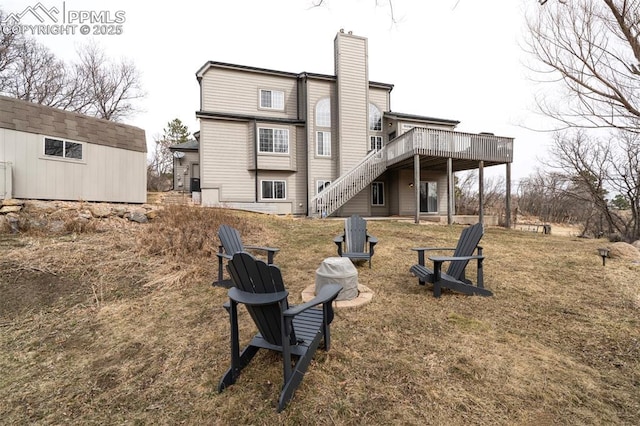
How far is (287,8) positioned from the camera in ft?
15.2

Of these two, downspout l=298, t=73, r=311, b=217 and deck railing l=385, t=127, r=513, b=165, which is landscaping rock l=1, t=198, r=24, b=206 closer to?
downspout l=298, t=73, r=311, b=217

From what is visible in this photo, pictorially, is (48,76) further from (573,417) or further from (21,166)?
(573,417)

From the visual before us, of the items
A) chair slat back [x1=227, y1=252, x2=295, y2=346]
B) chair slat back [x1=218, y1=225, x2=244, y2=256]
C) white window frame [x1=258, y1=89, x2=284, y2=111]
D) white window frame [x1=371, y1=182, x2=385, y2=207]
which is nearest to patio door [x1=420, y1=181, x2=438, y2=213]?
white window frame [x1=371, y1=182, x2=385, y2=207]

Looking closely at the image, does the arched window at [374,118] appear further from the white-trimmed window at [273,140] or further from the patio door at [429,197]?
the white-trimmed window at [273,140]

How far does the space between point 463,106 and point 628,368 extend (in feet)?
66.3

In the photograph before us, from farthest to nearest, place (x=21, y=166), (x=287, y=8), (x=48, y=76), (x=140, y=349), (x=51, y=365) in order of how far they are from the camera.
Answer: (x=48, y=76), (x=21, y=166), (x=287, y=8), (x=140, y=349), (x=51, y=365)

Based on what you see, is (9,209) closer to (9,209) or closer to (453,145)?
(9,209)

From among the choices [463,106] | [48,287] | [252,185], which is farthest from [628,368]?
[463,106]

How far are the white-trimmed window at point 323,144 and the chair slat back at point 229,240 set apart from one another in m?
11.6

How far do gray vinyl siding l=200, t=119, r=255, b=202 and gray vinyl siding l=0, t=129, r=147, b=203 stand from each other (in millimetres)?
3990

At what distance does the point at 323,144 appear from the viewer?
1547 centimetres

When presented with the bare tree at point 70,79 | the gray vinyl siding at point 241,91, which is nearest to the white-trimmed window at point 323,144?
the gray vinyl siding at point 241,91

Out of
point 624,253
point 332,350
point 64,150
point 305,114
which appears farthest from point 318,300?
point 305,114

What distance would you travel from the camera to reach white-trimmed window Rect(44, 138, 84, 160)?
26.0 feet
